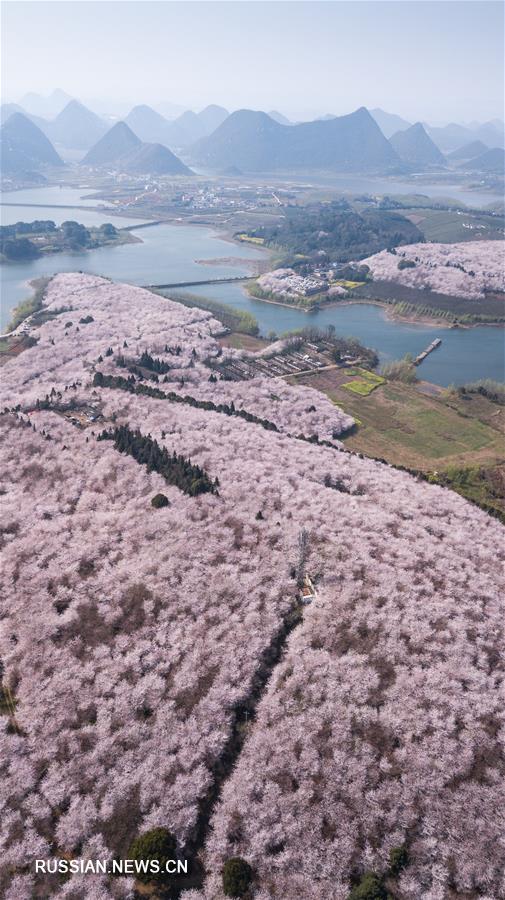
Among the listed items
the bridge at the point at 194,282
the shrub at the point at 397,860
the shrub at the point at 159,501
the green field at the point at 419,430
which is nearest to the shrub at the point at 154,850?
the shrub at the point at 397,860

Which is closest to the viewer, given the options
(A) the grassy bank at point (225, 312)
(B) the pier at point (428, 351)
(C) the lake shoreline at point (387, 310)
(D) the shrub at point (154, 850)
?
(D) the shrub at point (154, 850)

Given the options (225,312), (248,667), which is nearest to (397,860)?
(248,667)

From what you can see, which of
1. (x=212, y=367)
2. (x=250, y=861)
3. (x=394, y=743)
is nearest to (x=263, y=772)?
(x=250, y=861)

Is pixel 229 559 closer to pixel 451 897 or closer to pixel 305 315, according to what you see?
pixel 451 897

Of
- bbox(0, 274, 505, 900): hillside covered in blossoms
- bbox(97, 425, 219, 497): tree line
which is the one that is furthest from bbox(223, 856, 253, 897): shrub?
bbox(97, 425, 219, 497): tree line

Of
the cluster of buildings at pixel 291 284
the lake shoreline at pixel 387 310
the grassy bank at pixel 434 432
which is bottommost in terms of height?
the grassy bank at pixel 434 432

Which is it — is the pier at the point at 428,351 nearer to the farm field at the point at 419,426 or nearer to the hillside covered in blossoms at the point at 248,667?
the farm field at the point at 419,426
